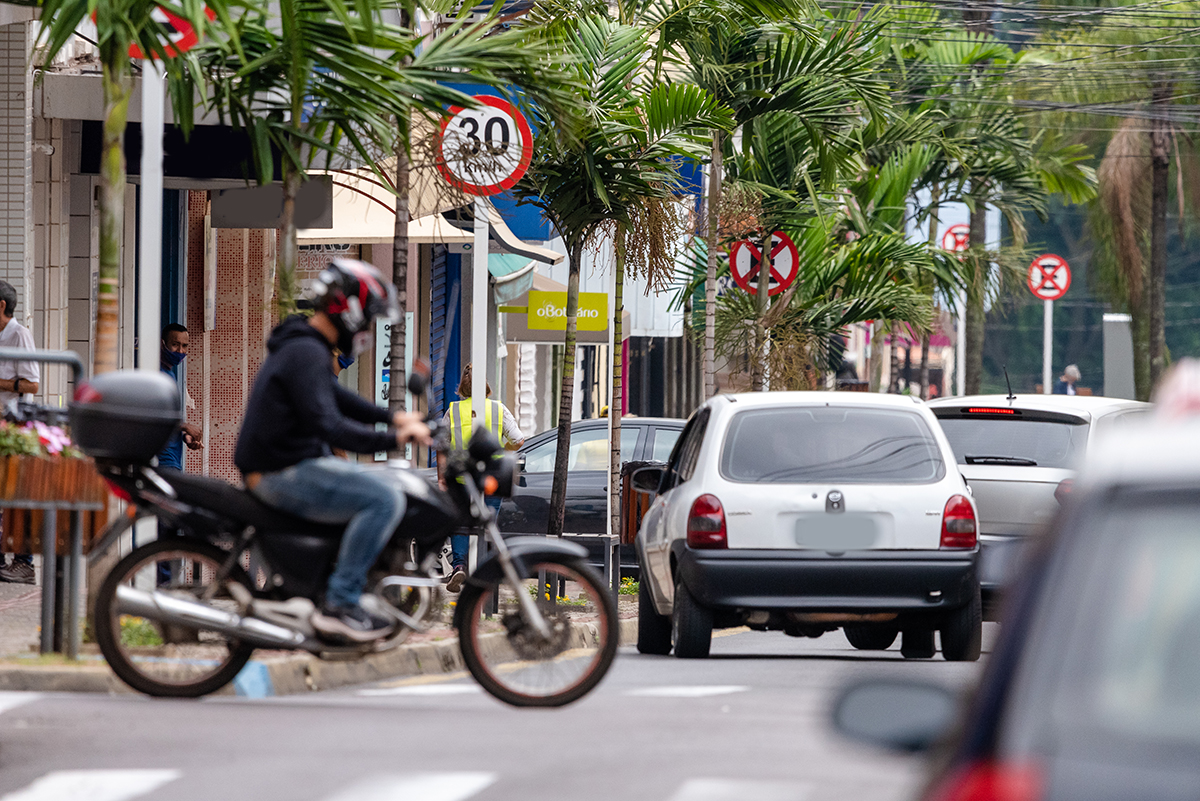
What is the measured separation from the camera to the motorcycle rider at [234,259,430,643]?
25.3 feet

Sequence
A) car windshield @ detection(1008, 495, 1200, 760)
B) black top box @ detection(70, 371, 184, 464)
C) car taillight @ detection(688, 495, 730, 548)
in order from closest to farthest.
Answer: car windshield @ detection(1008, 495, 1200, 760) < black top box @ detection(70, 371, 184, 464) < car taillight @ detection(688, 495, 730, 548)

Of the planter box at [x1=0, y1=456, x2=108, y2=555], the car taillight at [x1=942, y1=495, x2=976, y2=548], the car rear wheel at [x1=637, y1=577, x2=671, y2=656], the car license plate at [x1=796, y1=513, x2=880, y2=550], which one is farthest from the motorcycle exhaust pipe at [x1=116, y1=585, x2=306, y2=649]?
the car rear wheel at [x1=637, y1=577, x2=671, y2=656]

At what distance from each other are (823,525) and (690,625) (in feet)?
2.99

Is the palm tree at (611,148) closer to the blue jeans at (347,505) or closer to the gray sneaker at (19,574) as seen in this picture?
the gray sneaker at (19,574)

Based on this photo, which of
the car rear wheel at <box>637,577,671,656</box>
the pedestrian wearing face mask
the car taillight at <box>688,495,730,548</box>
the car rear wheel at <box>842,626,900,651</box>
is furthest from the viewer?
the pedestrian wearing face mask

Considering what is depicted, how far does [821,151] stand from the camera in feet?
59.7

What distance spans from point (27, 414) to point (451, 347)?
722 inches

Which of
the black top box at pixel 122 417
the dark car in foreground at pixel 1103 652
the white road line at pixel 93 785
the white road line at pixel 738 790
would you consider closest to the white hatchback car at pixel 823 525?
the black top box at pixel 122 417

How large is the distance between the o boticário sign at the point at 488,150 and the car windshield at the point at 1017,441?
3271 mm

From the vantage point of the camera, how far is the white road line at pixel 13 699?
26.1ft

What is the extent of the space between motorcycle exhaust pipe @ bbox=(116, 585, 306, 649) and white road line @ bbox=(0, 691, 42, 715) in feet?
2.00

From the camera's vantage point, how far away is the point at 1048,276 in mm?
34531

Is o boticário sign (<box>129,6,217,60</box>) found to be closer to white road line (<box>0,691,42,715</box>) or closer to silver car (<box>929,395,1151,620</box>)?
white road line (<box>0,691,42,715</box>)

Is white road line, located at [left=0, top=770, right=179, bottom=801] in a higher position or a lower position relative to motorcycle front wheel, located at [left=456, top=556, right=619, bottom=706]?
lower
